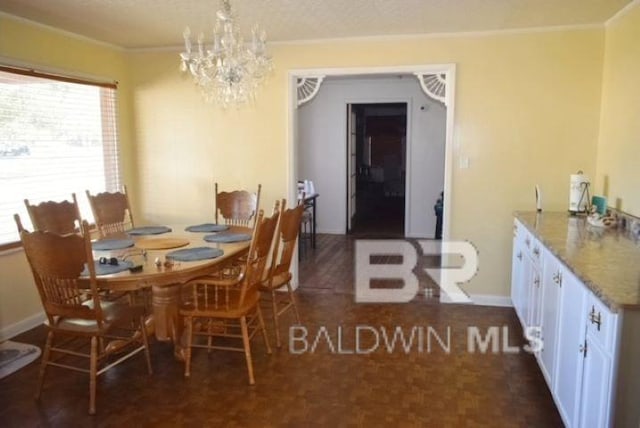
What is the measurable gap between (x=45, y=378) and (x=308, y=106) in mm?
5370

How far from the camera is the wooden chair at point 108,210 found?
3881mm

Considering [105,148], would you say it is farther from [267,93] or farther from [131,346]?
[131,346]

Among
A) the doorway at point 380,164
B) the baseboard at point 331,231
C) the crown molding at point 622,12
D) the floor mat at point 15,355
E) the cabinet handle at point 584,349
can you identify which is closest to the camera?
the cabinet handle at point 584,349

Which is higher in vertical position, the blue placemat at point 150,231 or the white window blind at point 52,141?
the white window blind at point 52,141

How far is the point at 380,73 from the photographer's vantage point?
435 cm

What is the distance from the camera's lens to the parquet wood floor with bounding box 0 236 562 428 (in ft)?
8.38

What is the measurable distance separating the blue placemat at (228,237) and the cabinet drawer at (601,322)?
2.15m

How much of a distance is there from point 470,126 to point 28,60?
349cm

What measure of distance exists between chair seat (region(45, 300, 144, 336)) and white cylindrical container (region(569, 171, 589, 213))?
10.3 ft

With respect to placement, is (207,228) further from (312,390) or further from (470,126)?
(470,126)

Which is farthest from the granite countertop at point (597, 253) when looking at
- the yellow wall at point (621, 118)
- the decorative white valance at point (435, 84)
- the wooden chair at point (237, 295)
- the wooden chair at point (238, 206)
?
the wooden chair at point (238, 206)

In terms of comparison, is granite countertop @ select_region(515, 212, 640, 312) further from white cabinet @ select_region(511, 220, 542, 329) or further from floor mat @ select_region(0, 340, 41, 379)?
floor mat @ select_region(0, 340, 41, 379)

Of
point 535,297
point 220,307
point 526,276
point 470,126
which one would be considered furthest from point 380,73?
point 220,307

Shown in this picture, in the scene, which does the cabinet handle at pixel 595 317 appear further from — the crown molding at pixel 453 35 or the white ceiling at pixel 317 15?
the crown molding at pixel 453 35
